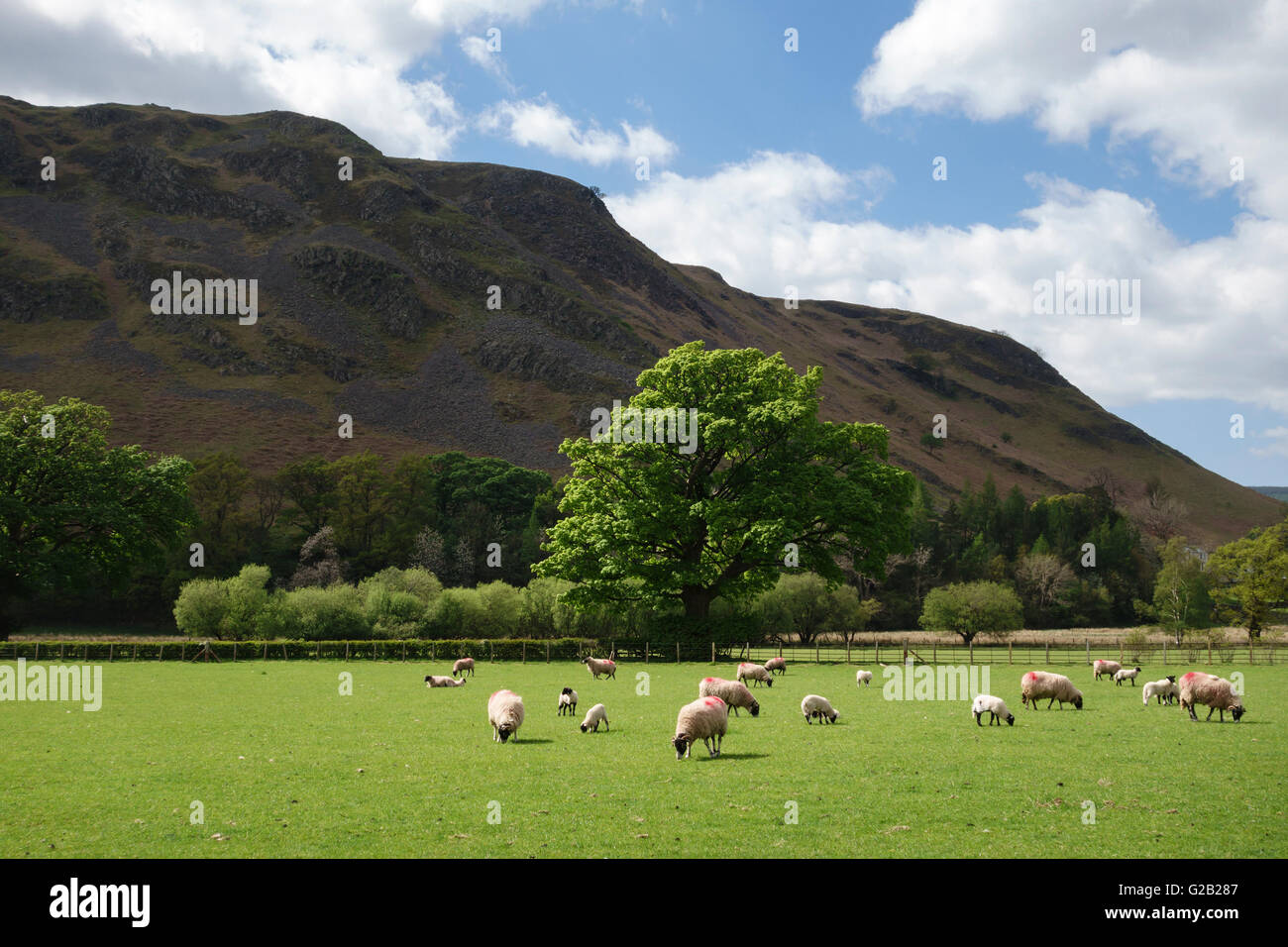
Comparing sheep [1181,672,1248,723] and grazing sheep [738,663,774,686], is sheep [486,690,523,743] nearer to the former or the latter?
grazing sheep [738,663,774,686]

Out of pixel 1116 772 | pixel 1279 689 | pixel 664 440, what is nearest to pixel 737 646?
pixel 664 440

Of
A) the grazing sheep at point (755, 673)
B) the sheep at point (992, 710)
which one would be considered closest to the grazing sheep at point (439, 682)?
the grazing sheep at point (755, 673)

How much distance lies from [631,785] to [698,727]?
3332 millimetres

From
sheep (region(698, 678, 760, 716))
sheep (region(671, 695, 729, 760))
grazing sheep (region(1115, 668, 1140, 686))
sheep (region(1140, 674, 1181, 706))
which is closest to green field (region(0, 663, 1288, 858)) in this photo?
sheep (region(671, 695, 729, 760))

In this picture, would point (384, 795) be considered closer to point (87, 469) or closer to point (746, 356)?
point (746, 356)

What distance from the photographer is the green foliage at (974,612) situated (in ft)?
267

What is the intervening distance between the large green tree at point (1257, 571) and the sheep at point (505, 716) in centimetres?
7013

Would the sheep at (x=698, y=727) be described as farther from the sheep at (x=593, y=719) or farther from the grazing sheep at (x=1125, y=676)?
the grazing sheep at (x=1125, y=676)

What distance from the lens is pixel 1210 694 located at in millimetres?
24109

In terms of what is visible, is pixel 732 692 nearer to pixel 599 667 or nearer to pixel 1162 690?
pixel 1162 690

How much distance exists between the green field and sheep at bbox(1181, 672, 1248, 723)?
57 centimetres

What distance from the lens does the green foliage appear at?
267ft

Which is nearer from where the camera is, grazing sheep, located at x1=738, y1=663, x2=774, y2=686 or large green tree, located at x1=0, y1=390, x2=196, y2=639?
grazing sheep, located at x1=738, y1=663, x2=774, y2=686

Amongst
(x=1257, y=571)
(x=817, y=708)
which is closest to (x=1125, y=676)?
(x=817, y=708)
